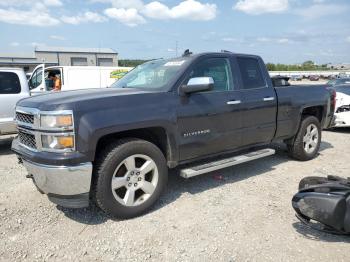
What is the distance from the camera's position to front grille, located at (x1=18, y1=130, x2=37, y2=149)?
371 centimetres

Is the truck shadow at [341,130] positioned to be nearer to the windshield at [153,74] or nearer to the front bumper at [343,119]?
the front bumper at [343,119]

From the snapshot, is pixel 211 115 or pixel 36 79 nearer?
pixel 211 115

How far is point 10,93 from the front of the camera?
25.3 feet

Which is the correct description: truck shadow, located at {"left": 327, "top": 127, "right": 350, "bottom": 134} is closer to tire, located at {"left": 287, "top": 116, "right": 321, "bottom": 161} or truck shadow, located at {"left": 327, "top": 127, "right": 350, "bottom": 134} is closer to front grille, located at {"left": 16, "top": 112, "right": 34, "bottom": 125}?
tire, located at {"left": 287, "top": 116, "right": 321, "bottom": 161}

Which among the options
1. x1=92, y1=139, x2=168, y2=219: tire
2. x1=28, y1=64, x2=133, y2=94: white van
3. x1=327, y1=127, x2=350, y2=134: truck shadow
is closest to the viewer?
x1=92, y1=139, x2=168, y2=219: tire

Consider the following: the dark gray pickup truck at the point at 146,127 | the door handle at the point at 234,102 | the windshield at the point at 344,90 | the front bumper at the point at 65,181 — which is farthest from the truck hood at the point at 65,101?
the windshield at the point at 344,90

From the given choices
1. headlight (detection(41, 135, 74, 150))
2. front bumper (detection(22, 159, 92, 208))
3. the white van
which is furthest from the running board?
the white van

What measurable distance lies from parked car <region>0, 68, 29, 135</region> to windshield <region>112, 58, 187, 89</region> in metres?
3.60

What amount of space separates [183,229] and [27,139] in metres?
2.01

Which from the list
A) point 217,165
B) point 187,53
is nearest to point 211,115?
point 217,165

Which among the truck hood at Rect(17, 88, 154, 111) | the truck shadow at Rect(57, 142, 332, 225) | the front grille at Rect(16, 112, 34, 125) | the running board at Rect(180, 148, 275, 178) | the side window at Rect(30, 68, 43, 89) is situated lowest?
the truck shadow at Rect(57, 142, 332, 225)

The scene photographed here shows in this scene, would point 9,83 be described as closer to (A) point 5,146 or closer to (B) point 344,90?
(A) point 5,146

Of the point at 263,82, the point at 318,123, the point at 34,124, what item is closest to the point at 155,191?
the point at 34,124

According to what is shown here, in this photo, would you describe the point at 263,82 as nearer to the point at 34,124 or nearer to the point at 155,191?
the point at 155,191
